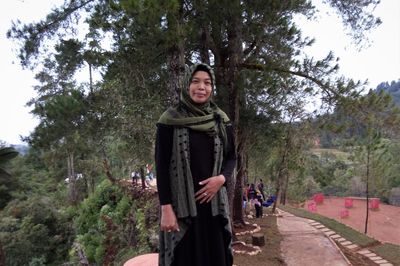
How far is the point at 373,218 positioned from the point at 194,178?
18.2 m

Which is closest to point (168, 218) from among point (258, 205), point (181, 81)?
point (181, 81)

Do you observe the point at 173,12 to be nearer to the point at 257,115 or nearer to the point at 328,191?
the point at 257,115

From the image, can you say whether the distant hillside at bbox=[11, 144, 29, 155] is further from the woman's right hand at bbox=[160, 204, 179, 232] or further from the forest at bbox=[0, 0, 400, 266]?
the woman's right hand at bbox=[160, 204, 179, 232]

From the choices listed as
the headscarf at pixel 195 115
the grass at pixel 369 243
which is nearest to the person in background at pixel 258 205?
the grass at pixel 369 243

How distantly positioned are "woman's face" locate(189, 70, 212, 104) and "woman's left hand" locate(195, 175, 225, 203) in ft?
1.49

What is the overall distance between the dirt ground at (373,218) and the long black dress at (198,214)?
12.4 meters

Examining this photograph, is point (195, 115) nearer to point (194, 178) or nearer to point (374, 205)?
point (194, 178)

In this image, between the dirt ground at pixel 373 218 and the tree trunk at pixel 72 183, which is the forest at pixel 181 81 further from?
the tree trunk at pixel 72 183

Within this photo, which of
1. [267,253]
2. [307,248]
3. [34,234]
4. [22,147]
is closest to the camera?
[267,253]

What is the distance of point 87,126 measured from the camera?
6883 mm

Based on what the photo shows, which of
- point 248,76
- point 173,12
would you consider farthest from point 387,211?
point 173,12

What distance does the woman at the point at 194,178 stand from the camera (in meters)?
1.87

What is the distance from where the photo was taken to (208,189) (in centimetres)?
190

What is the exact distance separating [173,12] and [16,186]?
21.1 meters
